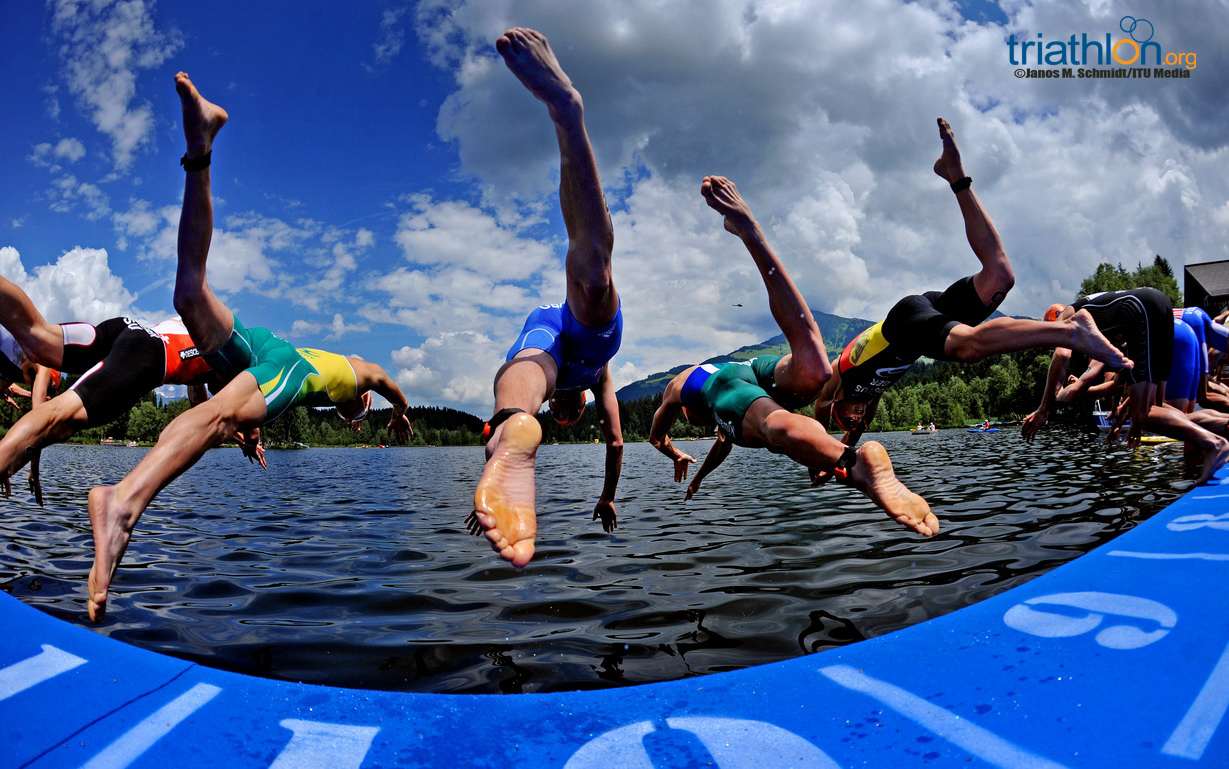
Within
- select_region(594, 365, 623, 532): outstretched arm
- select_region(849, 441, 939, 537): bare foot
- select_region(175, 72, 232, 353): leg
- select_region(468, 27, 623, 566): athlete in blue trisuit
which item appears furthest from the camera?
select_region(594, 365, 623, 532): outstretched arm

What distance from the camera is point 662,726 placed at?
246 cm

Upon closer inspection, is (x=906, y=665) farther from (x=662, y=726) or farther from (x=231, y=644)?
(x=231, y=644)

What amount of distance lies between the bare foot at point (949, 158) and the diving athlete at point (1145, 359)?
272 centimetres

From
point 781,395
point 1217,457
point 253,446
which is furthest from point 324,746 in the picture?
point 1217,457

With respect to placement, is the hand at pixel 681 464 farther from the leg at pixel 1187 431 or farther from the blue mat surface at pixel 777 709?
the leg at pixel 1187 431

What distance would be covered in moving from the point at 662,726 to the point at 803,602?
239 centimetres

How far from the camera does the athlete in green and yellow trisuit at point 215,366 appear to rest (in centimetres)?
346

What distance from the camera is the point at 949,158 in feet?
18.0

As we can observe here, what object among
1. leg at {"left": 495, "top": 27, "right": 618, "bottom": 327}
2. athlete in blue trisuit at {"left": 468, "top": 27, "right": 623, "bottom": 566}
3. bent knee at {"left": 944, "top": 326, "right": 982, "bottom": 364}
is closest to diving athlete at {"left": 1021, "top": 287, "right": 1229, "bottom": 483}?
bent knee at {"left": 944, "top": 326, "right": 982, "bottom": 364}

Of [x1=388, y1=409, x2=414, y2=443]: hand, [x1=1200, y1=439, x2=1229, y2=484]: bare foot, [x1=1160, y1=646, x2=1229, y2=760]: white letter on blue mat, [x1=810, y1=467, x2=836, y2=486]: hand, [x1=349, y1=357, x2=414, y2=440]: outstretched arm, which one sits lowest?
[x1=1160, y1=646, x2=1229, y2=760]: white letter on blue mat

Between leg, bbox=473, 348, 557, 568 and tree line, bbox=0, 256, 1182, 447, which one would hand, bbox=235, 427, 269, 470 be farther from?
tree line, bbox=0, 256, 1182, 447

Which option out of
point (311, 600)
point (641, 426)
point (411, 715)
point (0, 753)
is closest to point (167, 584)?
point (311, 600)

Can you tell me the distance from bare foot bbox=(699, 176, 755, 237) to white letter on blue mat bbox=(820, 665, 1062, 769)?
2.48 meters

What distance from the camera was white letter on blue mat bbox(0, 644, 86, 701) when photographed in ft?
9.18
